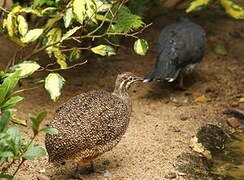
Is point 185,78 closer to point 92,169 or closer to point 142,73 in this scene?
point 142,73

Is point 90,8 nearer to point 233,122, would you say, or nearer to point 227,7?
point 233,122

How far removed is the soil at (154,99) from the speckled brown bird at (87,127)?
394mm

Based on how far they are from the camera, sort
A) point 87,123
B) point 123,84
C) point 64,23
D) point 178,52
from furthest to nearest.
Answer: point 178,52, point 123,84, point 64,23, point 87,123

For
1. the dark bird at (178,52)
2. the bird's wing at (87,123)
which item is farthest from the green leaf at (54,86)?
the dark bird at (178,52)

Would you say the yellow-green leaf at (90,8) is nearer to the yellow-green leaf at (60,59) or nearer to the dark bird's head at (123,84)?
the yellow-green leaf at (60,59)

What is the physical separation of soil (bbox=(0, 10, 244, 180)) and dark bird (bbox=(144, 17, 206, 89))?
29 centimetres

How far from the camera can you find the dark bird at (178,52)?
6543mm

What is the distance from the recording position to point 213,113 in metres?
6.25

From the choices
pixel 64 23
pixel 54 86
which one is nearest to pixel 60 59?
pixel 64 23

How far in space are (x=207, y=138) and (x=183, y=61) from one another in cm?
134

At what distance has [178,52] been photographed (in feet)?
21.9

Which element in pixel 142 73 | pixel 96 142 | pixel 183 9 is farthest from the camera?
pixel 183 9

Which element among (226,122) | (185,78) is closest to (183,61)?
(185,78)

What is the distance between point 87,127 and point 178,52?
95.7 inches
